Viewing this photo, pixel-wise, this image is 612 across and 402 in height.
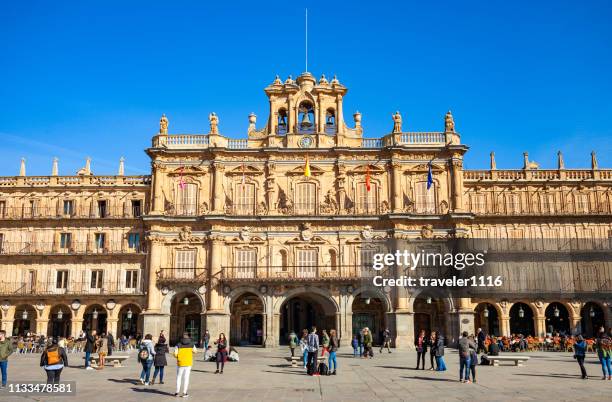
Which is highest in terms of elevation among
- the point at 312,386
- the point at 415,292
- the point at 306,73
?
the point at 306,73

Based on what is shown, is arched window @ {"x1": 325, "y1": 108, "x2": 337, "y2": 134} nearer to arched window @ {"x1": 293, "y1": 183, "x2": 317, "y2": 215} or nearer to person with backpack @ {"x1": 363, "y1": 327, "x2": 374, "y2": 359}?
arched window @ {"x1": 293, "y1": 183, "x2": 317, "y2": 215}

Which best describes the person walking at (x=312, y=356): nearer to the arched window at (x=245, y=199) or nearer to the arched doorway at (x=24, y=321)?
the arched window at (x=245, y=199)

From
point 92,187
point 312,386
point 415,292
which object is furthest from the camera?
point 92,187

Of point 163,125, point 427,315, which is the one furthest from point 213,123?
point 427,315

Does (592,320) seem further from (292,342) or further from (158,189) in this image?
(158,189)

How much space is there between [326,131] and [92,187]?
66.1 feet

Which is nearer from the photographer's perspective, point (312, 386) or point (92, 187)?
point (312, 386)

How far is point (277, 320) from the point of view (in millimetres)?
48938

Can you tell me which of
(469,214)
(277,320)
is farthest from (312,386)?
(469,214)

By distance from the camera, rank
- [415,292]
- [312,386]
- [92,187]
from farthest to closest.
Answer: [92,187] → [415,292] → [312,386]

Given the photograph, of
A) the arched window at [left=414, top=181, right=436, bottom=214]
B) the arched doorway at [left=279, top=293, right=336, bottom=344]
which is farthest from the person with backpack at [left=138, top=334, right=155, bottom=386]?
the arched window at [left=414, top=181, right=436, bottom=214]

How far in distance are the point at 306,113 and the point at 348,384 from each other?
34633 mm

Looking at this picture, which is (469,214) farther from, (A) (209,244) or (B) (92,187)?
(B) (92,187)

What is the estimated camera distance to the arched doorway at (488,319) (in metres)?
51.5
